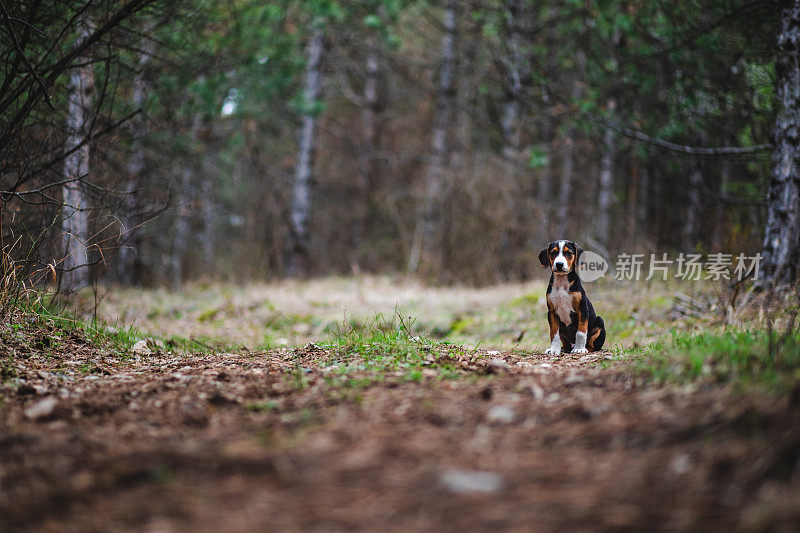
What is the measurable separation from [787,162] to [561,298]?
3818mm

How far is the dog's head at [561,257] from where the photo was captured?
490 cm

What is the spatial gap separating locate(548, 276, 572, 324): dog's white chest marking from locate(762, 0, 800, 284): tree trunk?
320 centimetres

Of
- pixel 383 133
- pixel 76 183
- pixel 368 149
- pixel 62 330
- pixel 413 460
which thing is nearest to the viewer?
pixel 413 460

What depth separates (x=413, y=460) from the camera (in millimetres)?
2211

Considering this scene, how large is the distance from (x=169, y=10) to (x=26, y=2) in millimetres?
1762

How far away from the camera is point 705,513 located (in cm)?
175

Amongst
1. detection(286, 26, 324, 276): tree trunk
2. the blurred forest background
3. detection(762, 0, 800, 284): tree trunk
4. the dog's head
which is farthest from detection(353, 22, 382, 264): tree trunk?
the dog's head

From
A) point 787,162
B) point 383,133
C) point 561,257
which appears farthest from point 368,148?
point 561,257

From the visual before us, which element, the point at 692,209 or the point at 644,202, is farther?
the point at 644,202

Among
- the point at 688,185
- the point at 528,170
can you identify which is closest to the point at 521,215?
the point at 528,170

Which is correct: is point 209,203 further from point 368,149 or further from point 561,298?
point 561,298

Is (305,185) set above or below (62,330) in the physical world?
above

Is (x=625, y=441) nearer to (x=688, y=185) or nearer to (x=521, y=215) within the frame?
(x=688, y=185)

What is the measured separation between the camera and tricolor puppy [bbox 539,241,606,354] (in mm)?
4957
